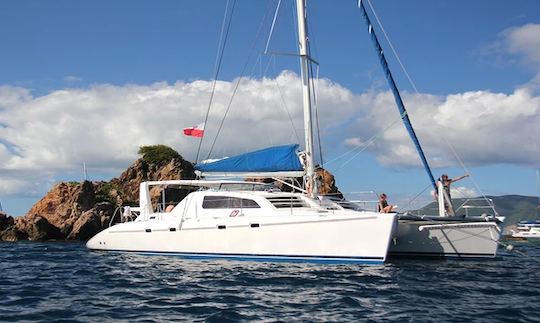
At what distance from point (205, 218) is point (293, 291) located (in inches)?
273

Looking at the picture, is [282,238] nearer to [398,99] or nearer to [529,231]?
[398,99]

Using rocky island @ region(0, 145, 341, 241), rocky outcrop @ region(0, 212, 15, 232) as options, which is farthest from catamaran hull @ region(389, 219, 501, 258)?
rocky outcrop @ region(0, 212, 15, 232)

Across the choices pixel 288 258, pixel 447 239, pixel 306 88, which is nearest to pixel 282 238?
pixel 288 258

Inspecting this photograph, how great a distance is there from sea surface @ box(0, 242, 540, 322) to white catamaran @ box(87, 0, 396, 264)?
1.75 ft

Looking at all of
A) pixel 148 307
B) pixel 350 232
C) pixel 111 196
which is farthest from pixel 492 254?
pixel 111 196

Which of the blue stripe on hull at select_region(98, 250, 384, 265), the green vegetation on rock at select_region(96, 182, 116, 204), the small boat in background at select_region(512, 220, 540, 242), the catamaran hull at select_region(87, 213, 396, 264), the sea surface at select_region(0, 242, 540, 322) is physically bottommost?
the small boat in background at select_region(512, 220, 540, 242)

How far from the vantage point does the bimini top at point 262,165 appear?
64.5 ft

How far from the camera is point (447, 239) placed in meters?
18.6

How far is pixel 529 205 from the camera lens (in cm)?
17512

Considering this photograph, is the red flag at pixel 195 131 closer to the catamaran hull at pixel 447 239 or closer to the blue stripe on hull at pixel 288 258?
the blue stripe on hull at pixel 288 258

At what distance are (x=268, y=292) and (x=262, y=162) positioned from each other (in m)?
8.70

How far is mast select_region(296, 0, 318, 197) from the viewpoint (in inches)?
742

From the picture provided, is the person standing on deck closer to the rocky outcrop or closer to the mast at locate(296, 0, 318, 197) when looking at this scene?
the mast at locate(296, 0, 318, 197)

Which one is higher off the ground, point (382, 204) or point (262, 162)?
point (262, 162)
